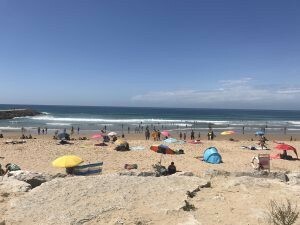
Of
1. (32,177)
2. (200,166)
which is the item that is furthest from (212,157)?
(32,177)

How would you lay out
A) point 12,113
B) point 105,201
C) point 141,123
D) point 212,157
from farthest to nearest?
point 12,113 < point 141,123 < point 212,157 < point 105,201

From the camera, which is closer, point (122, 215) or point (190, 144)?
point (122, 215)

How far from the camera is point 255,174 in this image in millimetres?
11914

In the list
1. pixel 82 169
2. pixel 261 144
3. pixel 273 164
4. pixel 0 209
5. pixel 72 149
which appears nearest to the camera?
pixel 0 209

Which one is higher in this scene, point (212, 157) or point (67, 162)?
point (67, 162)

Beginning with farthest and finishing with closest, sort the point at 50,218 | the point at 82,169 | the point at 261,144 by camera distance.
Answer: the point at 261,144 < the point at 82,169 < the point at 50,218

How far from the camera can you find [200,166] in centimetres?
1975

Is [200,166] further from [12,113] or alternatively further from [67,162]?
[12,113]

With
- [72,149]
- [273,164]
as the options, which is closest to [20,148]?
[72,149]

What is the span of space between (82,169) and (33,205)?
23.3 feet

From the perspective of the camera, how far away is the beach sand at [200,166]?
830 centimetres

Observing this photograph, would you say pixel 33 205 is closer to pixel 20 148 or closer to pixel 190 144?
pixel 20 148

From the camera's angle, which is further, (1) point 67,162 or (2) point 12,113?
(2) point 12,113

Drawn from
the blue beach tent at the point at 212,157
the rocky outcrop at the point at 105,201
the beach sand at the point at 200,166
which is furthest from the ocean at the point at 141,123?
the rocky outcrop at the point at 105,201
